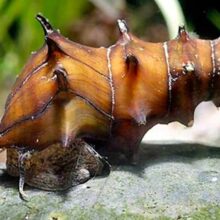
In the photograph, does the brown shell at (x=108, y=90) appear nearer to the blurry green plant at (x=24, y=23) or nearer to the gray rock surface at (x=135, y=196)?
the gray rock surface at (x=135, y=196)

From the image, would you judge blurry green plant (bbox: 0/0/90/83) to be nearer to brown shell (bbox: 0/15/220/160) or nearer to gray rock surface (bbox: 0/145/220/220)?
brown shell (bbox: 0/15/220/160)

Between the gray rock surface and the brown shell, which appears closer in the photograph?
the gray rock surface

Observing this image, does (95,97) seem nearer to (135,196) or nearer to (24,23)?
(135,196)

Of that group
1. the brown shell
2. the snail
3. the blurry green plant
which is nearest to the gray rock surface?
the snail

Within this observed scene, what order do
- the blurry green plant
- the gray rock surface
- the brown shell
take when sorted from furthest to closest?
the blurry green plant → the brown shell → the gray rock surface

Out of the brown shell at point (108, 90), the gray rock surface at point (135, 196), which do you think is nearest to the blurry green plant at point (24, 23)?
the brown shell at point (108, 90)

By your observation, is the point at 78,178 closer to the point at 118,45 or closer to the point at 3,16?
the point at 118,45
